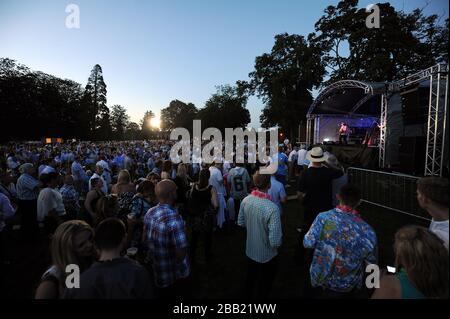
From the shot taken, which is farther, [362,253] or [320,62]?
[320,62]

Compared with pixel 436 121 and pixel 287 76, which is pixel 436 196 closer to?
pixel 436 121

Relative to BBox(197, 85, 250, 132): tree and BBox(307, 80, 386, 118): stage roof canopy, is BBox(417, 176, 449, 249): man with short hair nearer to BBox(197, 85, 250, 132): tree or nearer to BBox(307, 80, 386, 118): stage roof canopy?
BBox(307, 80, 386, 118): stage roof canopy

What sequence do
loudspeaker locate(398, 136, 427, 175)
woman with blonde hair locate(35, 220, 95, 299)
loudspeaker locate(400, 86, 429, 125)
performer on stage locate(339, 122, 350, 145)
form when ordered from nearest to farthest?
1. woman with blonde hair locate(35, 220, 95, 299)
2. loudspeaker locate(398, 136, 427, 175)
3. loudspeaker locate(400, 86, 429, 125)
4. performer on stage locate(339, 122, 350, 145)

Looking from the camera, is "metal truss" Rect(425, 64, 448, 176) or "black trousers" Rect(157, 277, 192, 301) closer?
"black trousers" Rect(157, 277, 192, 301)

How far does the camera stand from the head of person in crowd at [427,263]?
59.6 inches

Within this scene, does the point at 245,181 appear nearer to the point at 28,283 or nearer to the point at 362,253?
the point at 362,253

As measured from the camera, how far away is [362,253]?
7.55 feet

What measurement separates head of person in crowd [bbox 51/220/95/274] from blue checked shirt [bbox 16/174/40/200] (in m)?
4.76

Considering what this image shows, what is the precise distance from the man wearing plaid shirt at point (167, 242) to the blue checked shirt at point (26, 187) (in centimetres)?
453

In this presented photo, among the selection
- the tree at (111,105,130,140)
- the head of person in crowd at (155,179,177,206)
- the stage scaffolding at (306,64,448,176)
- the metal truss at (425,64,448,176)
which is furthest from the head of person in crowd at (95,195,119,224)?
the tree at (111,105,130,140)

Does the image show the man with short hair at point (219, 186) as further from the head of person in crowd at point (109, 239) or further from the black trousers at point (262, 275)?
the head of person in crowd at point (109, 239)

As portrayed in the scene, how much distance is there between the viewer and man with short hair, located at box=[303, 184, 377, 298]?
230cm
